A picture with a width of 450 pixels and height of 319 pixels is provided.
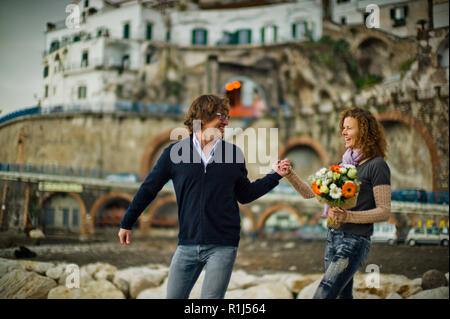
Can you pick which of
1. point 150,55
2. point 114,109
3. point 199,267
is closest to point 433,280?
point 199,267

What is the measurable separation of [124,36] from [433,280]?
9286 millimetres

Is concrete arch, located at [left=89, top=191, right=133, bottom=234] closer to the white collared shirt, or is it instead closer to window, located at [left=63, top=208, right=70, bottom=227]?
window, located at [left=63, top=208, right=70, bottom=227]

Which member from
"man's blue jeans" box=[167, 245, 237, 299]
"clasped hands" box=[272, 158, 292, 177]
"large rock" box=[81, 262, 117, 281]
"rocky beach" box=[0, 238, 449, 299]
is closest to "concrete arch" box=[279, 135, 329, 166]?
"rocky beach" box=[0, 238, 449, 299]

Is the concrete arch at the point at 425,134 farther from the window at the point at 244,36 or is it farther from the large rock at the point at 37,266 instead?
the window at the point at 244,36

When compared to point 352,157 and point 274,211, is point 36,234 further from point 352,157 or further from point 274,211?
point 274,211

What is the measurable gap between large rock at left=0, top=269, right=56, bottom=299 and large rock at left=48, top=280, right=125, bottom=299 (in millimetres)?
155

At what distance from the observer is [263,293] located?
7.90 m

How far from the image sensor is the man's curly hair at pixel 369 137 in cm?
382

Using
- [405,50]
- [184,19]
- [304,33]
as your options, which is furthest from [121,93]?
[405,50]

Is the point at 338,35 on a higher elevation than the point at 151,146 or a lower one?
higher

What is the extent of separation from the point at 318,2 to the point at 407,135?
418 centimetres

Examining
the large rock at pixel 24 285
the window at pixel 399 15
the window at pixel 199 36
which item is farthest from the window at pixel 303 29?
the large rock at pixel 24 285

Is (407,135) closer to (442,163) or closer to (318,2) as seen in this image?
(442,163)

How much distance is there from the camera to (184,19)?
50.5 ft
